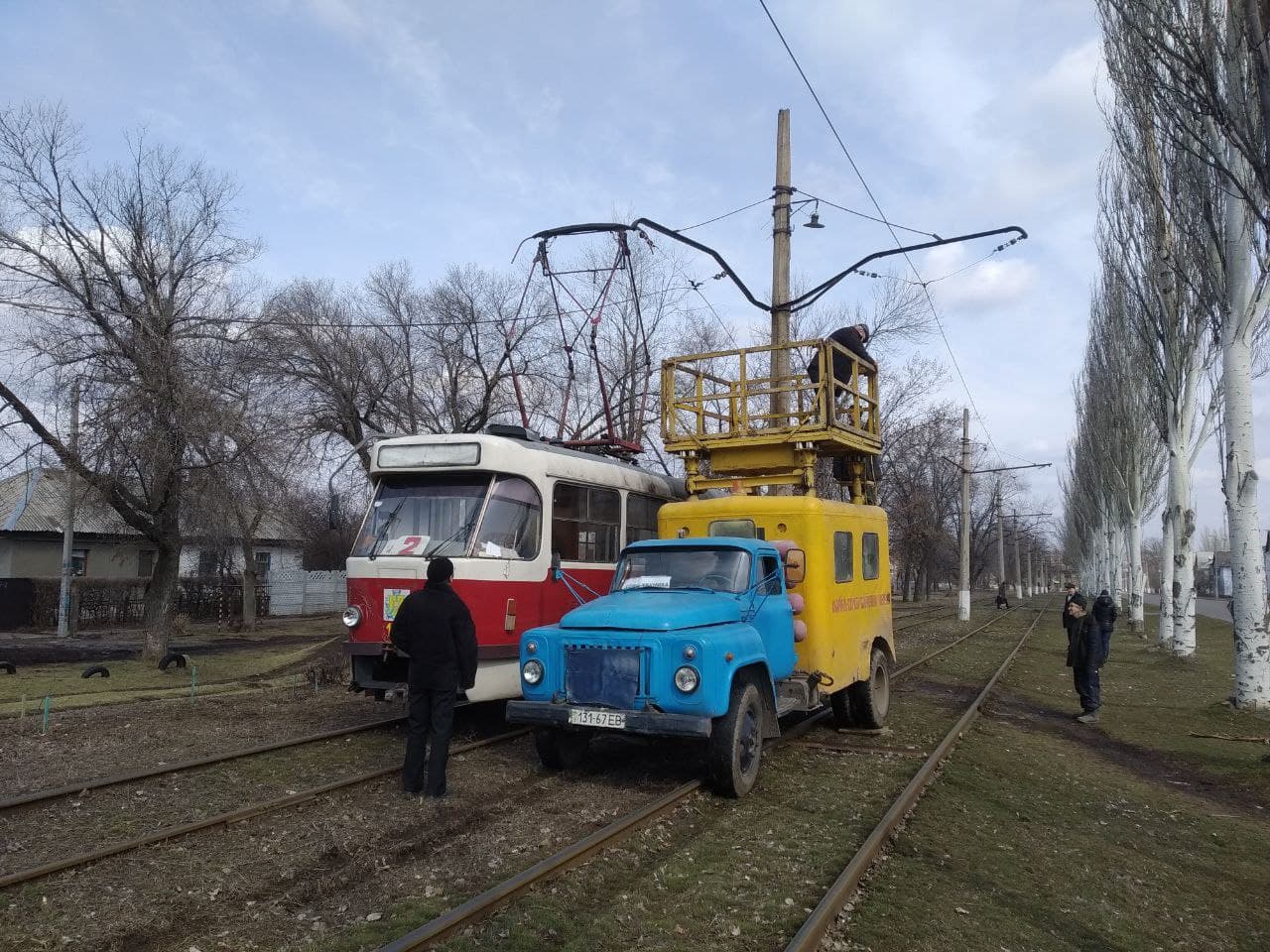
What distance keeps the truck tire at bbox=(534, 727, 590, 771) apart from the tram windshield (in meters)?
2.06

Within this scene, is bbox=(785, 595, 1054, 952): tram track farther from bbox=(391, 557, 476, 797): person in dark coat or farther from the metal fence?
the metal fence

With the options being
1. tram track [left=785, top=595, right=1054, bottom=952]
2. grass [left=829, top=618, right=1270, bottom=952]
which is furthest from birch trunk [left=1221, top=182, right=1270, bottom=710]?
tram track [left=785, top=595, right=1054, bottom=952]

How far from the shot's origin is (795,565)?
8.76m

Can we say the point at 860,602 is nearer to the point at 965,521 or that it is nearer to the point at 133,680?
the point at 133,680

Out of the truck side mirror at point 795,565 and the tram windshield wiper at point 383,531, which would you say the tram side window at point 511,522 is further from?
the truck side mirror at point 795,565

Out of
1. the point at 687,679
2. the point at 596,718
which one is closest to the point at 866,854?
the point at 687,679

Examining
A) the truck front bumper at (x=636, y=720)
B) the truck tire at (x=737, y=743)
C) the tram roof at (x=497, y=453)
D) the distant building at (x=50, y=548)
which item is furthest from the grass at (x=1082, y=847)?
the distant building at (x=50, y=548)

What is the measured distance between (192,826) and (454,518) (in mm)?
4187

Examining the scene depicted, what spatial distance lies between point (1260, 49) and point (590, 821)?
9.59m

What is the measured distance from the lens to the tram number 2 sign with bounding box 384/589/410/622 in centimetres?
937

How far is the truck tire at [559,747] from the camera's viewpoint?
837cm

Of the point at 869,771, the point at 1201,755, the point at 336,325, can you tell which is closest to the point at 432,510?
the point at 869,771

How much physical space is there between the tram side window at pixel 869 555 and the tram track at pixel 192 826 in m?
5.78

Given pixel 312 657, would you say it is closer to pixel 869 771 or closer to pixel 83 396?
pixel 83 396
